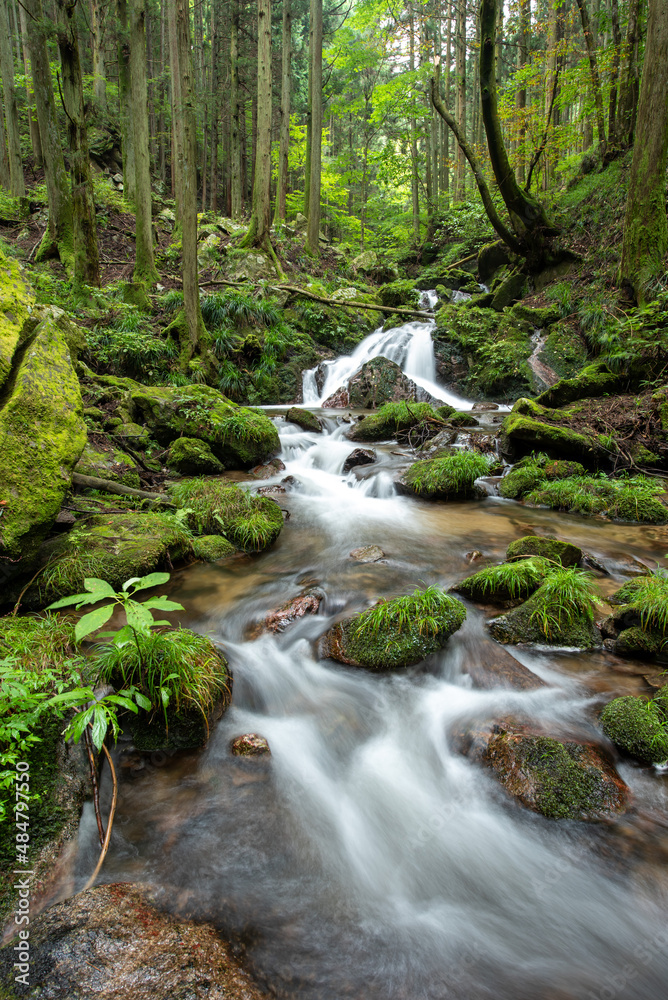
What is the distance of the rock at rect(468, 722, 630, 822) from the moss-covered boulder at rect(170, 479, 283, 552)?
12.1 feet

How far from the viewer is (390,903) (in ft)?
8.13

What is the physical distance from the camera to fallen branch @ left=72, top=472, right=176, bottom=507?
546 cm

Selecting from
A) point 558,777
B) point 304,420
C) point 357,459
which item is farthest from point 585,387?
point 558,777

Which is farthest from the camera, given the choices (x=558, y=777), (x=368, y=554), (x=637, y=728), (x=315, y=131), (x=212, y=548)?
(x=315, y=131)

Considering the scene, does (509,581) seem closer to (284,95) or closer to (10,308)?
(10,308)

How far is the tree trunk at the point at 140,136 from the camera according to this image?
1173 cm

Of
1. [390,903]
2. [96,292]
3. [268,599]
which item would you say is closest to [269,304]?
[96,292]

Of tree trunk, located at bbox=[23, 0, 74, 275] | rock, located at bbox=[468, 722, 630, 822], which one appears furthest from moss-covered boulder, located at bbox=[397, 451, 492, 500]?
tree trunk, located at bbox=[23, 0, 74, 275]

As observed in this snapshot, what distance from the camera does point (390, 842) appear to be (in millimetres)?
2857

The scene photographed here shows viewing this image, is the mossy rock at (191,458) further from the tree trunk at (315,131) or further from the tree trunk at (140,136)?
the tree trunk at (315,131)

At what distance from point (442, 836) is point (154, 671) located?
1919mm

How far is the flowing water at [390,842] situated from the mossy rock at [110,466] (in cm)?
246

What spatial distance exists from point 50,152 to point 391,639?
12651 millimetres

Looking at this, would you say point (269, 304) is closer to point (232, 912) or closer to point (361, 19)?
point (232, 912)
